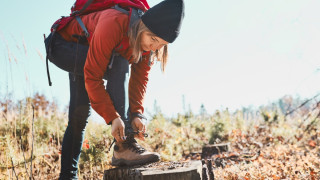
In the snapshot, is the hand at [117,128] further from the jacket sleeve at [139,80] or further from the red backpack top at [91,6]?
the red backpack top at [91,6]

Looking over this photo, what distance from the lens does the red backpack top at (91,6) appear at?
185cm

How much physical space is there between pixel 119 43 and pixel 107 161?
5.36 feet

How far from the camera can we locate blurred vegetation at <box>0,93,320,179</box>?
108 inches

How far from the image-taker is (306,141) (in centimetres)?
505

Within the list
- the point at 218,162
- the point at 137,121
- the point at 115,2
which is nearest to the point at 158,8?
the point at 115,2

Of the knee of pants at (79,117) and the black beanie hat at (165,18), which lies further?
the knee of pants at (79,117)

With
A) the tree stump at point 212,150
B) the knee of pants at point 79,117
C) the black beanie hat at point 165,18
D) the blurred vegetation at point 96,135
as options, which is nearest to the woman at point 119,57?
the black beanie hat at point 165,18

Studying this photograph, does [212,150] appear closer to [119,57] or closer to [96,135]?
[96,135]

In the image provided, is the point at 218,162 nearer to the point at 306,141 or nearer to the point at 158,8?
the point at 158,8

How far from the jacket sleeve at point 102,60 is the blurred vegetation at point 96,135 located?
1.21 feet

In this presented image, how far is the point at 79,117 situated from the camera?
207cm

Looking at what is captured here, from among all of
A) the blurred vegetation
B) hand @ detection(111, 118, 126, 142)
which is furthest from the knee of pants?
hand @ detection(111, 118, 126, 142)

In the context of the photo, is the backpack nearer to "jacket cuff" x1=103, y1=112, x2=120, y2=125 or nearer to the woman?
the woman

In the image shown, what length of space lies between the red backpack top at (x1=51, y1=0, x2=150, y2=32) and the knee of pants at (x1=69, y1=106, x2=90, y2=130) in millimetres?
624
